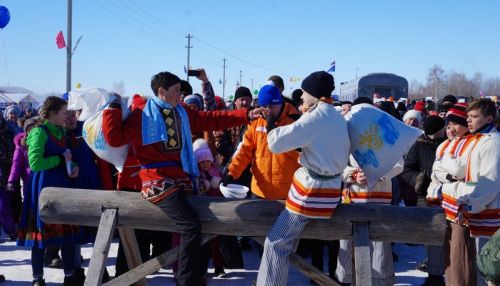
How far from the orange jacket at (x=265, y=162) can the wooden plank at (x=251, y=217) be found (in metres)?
0.65

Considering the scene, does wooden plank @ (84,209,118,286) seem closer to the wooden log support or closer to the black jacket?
the wooden log support

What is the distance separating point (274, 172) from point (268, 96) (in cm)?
87

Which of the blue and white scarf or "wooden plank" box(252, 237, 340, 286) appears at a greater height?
the blue and white scarf

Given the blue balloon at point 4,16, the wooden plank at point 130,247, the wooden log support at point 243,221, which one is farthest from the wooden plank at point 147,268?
the blue balloon at point 4,16

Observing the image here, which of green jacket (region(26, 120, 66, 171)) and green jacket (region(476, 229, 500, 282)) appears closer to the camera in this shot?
green jacket (region(476, 229, 500, 282))

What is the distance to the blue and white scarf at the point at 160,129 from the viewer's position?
4043 millimetres

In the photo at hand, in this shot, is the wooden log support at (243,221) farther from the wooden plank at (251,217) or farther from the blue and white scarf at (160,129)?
the blue and white scarf at (160,129)

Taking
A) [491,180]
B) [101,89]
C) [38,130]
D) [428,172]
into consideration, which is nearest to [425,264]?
[428,172]

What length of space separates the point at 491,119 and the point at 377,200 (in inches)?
50.7

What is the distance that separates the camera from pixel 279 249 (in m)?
3.81

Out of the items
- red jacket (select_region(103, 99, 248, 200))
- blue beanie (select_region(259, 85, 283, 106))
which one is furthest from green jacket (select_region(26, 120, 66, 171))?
blue beanie (select_region(259, 85, 283, 106))

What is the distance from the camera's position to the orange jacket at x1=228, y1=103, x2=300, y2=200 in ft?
15.6

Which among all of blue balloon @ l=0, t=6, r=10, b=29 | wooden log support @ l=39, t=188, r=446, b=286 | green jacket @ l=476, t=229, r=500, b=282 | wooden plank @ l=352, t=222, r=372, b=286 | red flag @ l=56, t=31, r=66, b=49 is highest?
red flag @ l=56, t=31, r=66, b=49

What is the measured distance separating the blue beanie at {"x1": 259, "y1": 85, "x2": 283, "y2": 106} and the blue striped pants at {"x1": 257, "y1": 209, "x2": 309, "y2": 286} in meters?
0.96
